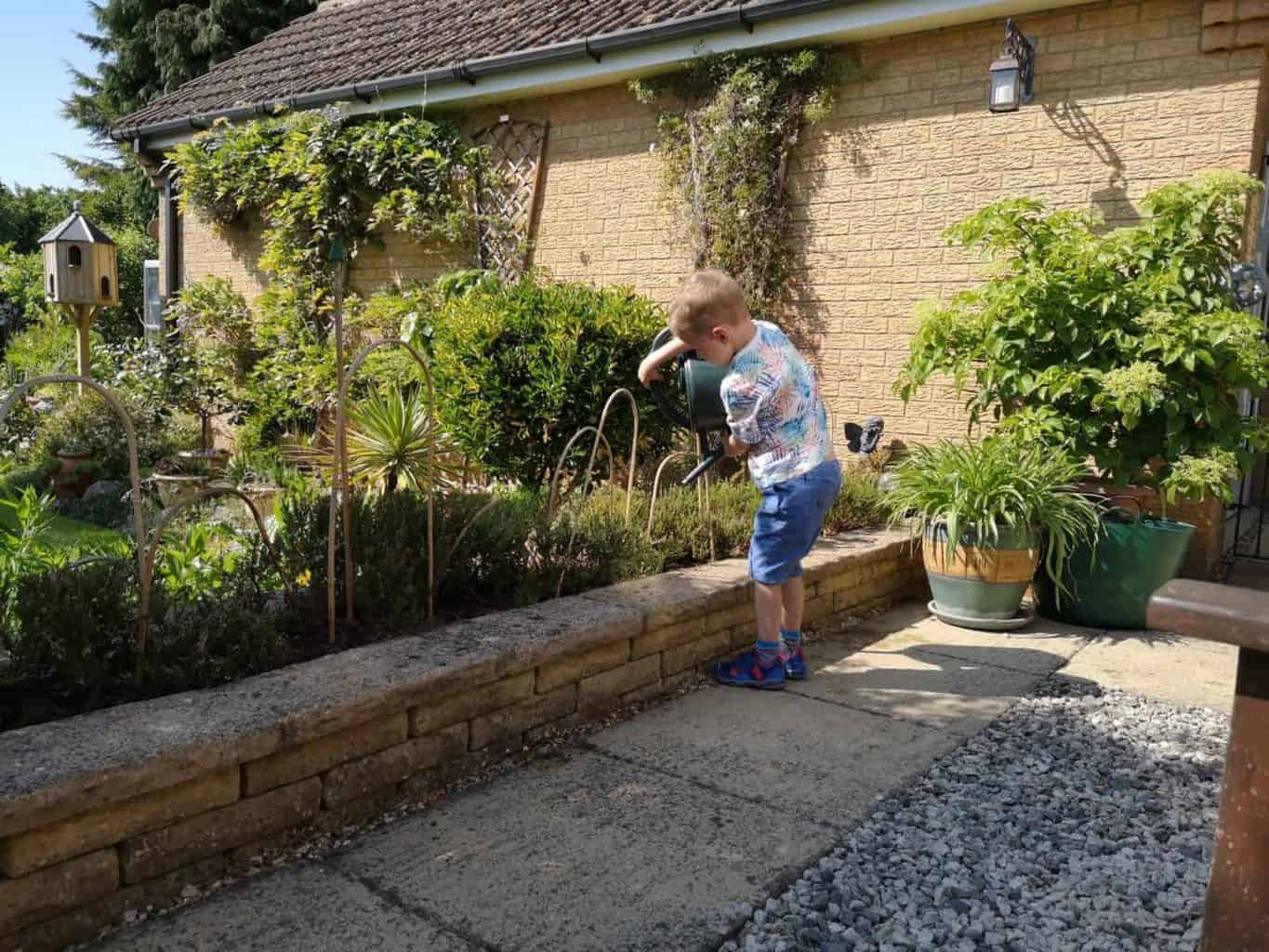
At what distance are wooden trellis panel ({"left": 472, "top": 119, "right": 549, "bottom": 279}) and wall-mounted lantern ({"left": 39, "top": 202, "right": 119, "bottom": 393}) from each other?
3.58m

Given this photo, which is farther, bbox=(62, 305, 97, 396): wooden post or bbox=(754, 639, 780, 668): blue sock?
bbox=(62, 305, 97, 396): wooden post

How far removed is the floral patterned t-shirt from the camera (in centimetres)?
328

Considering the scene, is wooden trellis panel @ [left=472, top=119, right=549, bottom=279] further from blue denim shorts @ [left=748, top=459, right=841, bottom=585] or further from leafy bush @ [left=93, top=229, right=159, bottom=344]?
leafy bush @ [left=93, top=229, right=159, bottom=344]

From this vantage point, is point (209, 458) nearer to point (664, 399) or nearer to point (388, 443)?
point (388, 443)

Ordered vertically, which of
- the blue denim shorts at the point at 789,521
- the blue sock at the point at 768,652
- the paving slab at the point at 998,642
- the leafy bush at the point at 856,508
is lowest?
the paving slab at the point at 998,642

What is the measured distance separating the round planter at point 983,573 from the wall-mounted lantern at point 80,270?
7.43 m

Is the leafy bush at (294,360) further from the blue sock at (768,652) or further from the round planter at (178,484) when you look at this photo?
the blue sock at (768,652)

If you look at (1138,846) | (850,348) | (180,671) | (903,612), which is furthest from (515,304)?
(1138,846)

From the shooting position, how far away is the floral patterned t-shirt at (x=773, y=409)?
3.28 m

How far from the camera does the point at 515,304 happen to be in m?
5.79

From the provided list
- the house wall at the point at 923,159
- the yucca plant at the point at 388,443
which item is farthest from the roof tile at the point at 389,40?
the yucca plant at the point at 388,443

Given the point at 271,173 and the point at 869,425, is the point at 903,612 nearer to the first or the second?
the point at 869,425

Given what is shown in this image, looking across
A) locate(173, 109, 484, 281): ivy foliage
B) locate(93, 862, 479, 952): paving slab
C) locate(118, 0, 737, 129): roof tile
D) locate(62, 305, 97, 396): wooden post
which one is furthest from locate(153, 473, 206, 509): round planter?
locate(93, 862, 479, 952): paving slab

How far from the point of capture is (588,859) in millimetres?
2275
